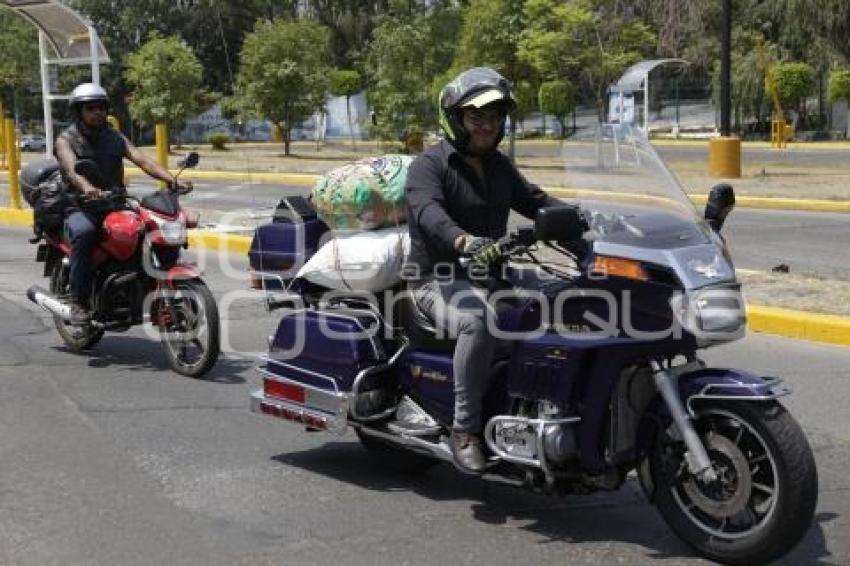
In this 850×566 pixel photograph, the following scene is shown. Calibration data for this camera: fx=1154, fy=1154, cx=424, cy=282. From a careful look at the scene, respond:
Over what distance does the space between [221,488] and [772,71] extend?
39.9m

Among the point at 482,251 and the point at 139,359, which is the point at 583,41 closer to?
the point at 139,359

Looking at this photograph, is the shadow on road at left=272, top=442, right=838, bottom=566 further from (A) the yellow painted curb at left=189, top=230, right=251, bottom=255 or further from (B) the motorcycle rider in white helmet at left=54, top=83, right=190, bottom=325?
(A) the yellow painted curb at left=189, top=230, right=251, bottom=255

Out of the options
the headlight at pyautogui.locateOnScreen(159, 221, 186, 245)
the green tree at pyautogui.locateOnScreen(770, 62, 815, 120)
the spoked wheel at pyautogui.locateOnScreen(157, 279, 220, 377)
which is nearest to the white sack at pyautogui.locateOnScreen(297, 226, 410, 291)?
the spoked wheel at pyautogui.locateOnScreen(157, 279, 220, 377)

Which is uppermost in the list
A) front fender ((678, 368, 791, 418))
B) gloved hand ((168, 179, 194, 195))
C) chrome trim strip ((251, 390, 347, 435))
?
gloved hand ((168, 179, 194, 195))

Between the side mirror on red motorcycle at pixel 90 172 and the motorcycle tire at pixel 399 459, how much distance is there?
331 centimetres

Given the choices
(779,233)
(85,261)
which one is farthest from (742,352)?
(779,233)

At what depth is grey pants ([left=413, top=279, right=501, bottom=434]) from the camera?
4605mm

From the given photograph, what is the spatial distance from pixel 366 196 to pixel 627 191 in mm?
1212

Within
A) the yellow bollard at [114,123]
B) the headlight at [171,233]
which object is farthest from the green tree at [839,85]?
the headlight at [171,233]

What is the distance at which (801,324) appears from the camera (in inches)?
345

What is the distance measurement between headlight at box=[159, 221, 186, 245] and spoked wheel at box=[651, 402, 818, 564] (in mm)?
4338

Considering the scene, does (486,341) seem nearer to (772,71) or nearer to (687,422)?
(687,422)

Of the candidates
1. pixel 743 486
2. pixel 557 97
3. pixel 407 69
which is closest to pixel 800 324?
pixel 743 486

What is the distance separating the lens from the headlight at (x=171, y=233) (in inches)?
305
